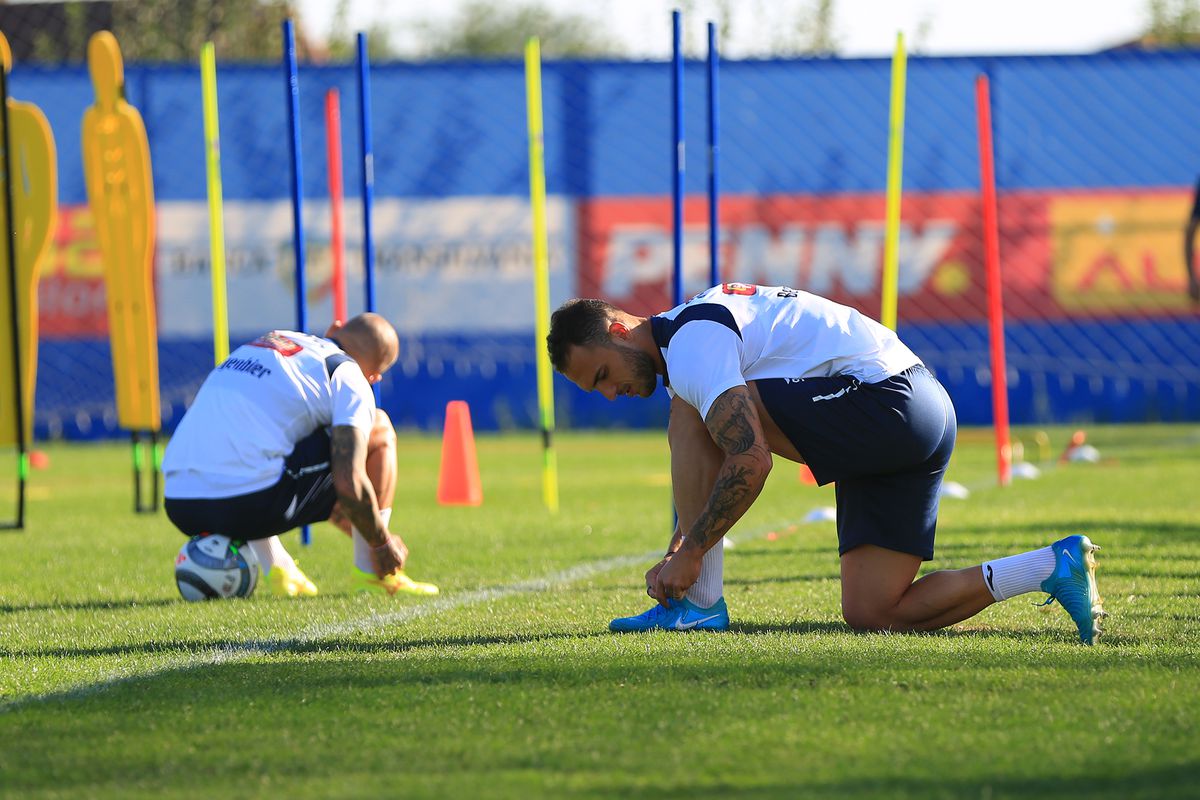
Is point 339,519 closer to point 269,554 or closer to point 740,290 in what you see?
point 269,554

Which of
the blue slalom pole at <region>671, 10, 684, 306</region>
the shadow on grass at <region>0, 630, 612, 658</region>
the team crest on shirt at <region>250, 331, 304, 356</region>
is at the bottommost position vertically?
the shadow on grass at <region>0, 630, 612, 658</region>

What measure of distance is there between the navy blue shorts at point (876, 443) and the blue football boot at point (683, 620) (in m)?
0.47

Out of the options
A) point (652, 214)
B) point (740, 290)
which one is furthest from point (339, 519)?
point (652, 214)

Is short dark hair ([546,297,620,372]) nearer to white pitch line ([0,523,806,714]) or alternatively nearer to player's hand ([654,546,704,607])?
player's hand ([654,546,704,607])

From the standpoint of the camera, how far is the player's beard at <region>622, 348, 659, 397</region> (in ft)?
17.4

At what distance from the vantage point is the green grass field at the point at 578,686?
11.6ft

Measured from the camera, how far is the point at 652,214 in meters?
18.7

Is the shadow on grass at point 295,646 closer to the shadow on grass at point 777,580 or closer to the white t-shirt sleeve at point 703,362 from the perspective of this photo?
the white t-shirt sleeve at point 703,362

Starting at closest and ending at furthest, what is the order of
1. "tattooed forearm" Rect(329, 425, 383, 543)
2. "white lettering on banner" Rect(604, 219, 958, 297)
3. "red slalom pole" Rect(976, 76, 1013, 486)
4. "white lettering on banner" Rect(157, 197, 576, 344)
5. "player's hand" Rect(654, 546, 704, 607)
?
"player's hand" Rect(654, 546, 704, 607)
"tattooed forearm" Rect(329, 425, 383, 543)
"red slalom pole" Rect(976, 76, 1013, 486)
"white lettering on banner" Rect(604, 219, 958, 297)
"white lettering on banner" Rect(157, 197, 576, 344)

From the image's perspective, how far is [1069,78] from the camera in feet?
60.9

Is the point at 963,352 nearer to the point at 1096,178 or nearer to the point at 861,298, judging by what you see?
the point at 861,298

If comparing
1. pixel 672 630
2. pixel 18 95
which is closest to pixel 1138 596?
pixel 672 630

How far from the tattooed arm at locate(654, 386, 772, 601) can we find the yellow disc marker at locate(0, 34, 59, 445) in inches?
228

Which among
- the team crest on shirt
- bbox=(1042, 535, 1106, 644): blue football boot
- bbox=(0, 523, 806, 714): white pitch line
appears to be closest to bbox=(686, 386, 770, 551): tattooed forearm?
bbox=(1042, 535, 1106, 644): blue football boot
